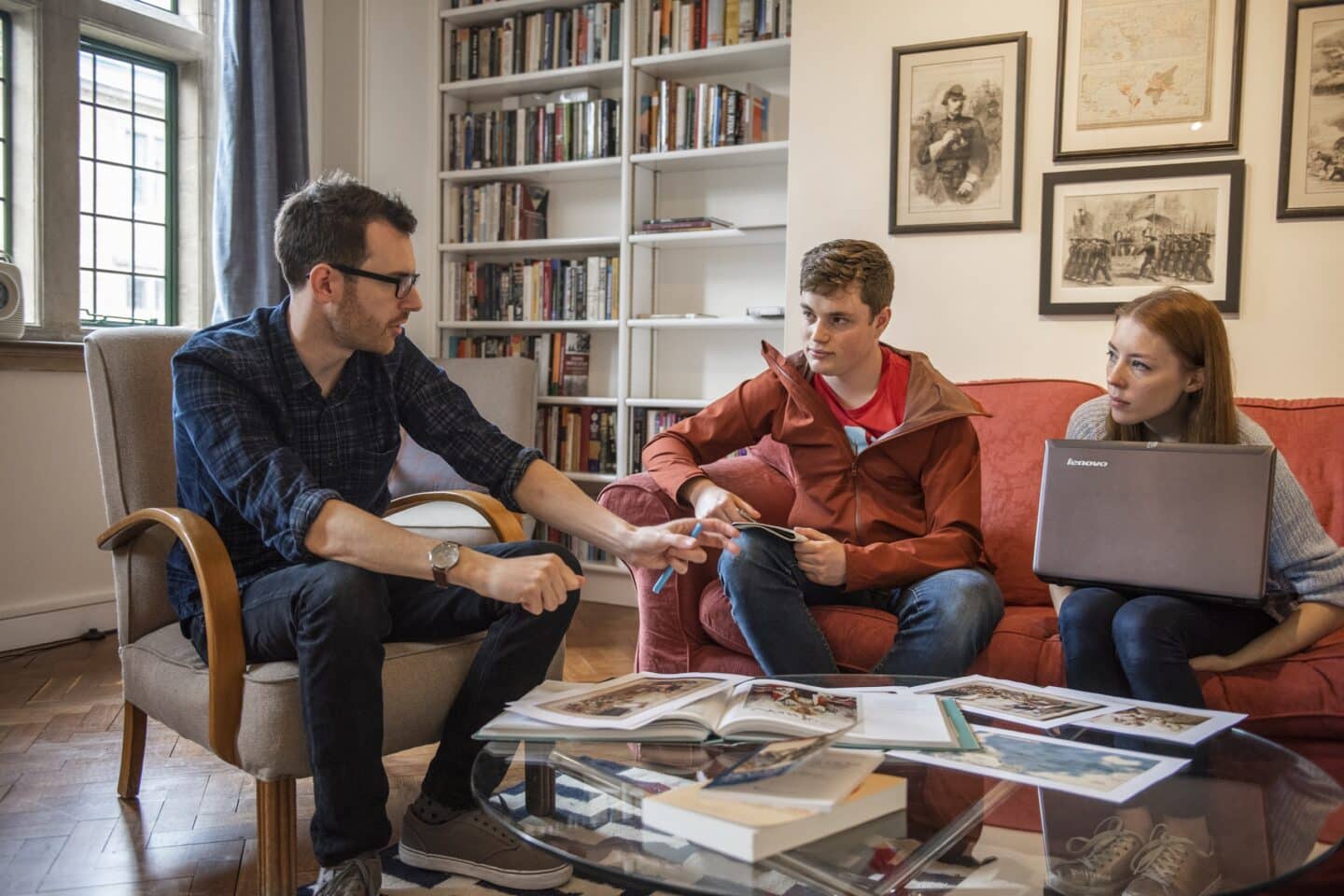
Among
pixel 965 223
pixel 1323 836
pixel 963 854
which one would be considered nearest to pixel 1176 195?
pixel 965 223

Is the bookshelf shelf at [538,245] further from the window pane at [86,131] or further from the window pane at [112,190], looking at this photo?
the window pane at [86,131]

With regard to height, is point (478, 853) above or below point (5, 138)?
below

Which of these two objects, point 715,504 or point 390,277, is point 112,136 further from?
point 715,504

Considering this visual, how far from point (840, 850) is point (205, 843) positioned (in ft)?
4.62

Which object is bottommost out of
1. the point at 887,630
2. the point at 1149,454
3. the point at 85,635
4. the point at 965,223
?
the point at 85,635

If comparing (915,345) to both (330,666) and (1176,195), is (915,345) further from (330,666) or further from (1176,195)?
(330,666)

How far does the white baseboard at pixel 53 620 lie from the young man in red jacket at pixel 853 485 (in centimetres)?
231

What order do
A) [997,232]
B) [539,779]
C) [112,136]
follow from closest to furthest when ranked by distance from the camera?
[539,779] → [997,232] → [112,136]

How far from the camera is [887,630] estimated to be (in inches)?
78.4

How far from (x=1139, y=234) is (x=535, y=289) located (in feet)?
7.77

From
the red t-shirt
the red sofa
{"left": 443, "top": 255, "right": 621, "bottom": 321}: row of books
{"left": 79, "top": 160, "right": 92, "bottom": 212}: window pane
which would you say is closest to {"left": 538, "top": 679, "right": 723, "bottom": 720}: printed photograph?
the red sofa

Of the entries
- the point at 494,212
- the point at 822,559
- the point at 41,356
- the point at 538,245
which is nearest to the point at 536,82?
the point at 494,212

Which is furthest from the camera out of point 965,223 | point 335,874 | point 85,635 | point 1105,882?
point 85,635

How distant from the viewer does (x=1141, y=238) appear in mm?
2861
